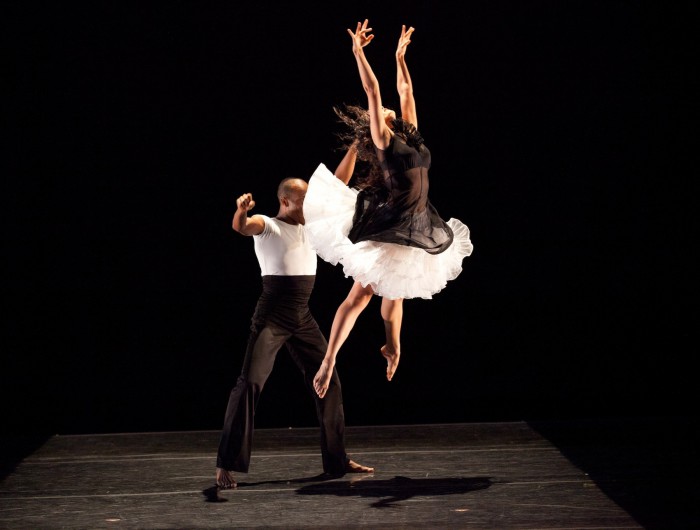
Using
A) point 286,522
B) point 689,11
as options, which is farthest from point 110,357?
point 689,11

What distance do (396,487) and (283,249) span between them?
3.71 feet

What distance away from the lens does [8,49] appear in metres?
5.62

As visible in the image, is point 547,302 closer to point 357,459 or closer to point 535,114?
point 535,114

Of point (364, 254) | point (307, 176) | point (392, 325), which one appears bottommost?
point (392, 325)

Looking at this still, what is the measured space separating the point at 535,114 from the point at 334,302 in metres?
1.61

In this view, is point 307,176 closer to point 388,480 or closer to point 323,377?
point 323,377

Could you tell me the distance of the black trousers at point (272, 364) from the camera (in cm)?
427

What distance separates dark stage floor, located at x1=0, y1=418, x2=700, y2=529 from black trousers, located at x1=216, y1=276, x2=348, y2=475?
0.16 m

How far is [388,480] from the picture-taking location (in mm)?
4391

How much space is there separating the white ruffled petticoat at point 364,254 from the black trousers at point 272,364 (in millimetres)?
347

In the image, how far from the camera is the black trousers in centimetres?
427

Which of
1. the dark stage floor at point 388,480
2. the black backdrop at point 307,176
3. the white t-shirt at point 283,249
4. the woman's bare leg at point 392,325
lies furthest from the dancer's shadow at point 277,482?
the black backdrop at point 307,176

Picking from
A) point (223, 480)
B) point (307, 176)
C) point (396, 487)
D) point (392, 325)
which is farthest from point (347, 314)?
point (307, 176)

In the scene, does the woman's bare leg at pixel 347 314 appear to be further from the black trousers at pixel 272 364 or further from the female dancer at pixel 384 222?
the black trousers at pixel 272 364
